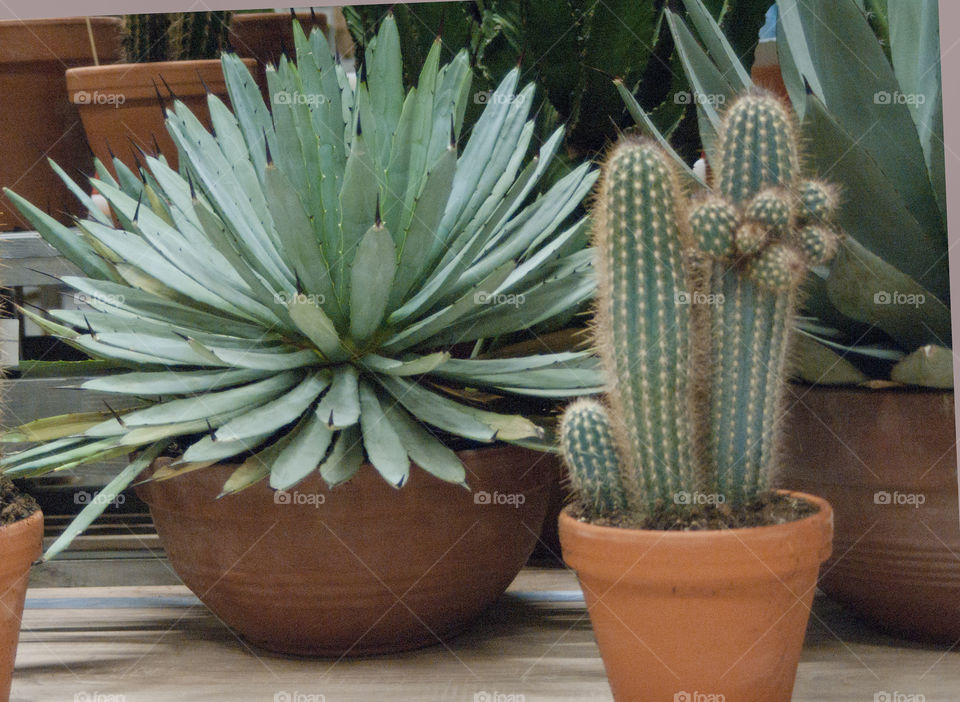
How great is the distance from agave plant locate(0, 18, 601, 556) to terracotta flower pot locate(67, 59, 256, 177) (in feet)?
1.53

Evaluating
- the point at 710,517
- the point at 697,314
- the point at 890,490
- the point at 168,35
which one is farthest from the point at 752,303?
the point at 168,35

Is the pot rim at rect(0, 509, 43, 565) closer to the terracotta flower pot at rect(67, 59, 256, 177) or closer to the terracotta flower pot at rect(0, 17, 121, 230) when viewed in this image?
the terracotta flower pot at rect(67, 59, 256, 177)

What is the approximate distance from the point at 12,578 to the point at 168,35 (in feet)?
4.00

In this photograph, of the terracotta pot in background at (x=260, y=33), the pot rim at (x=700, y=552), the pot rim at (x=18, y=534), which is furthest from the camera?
the terracotta pot in background at (x=260, y=33)

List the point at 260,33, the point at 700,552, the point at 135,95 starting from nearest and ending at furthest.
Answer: the point at 700,552, the point at 135,95, the point at 260,33

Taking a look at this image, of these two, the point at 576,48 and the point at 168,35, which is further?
the point at 168,35

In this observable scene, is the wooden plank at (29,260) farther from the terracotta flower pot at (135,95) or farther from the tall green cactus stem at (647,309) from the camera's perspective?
the tall green cactus stem at (647,309)

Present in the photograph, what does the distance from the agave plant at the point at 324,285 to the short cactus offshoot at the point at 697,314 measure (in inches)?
5.8

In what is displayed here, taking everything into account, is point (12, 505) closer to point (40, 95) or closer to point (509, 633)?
point (509, 633)

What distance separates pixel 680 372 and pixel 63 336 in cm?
74

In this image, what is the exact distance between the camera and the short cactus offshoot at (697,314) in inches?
36.0

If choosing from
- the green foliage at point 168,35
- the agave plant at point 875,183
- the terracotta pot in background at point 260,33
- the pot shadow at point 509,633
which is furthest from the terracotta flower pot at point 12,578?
the terracotta pot in background at point 260,33

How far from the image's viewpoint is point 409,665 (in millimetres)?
1162

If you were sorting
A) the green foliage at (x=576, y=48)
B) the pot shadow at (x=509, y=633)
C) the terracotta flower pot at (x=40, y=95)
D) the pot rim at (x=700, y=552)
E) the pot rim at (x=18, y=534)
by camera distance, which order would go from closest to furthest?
the pot rim at (x=700, y=552), the pot rim at (x=18, y=534), the pot shadow at (x=509, y=633), the green foliage at (x=576, y=48), the terracotta flower pot at (x=40, y=95)
